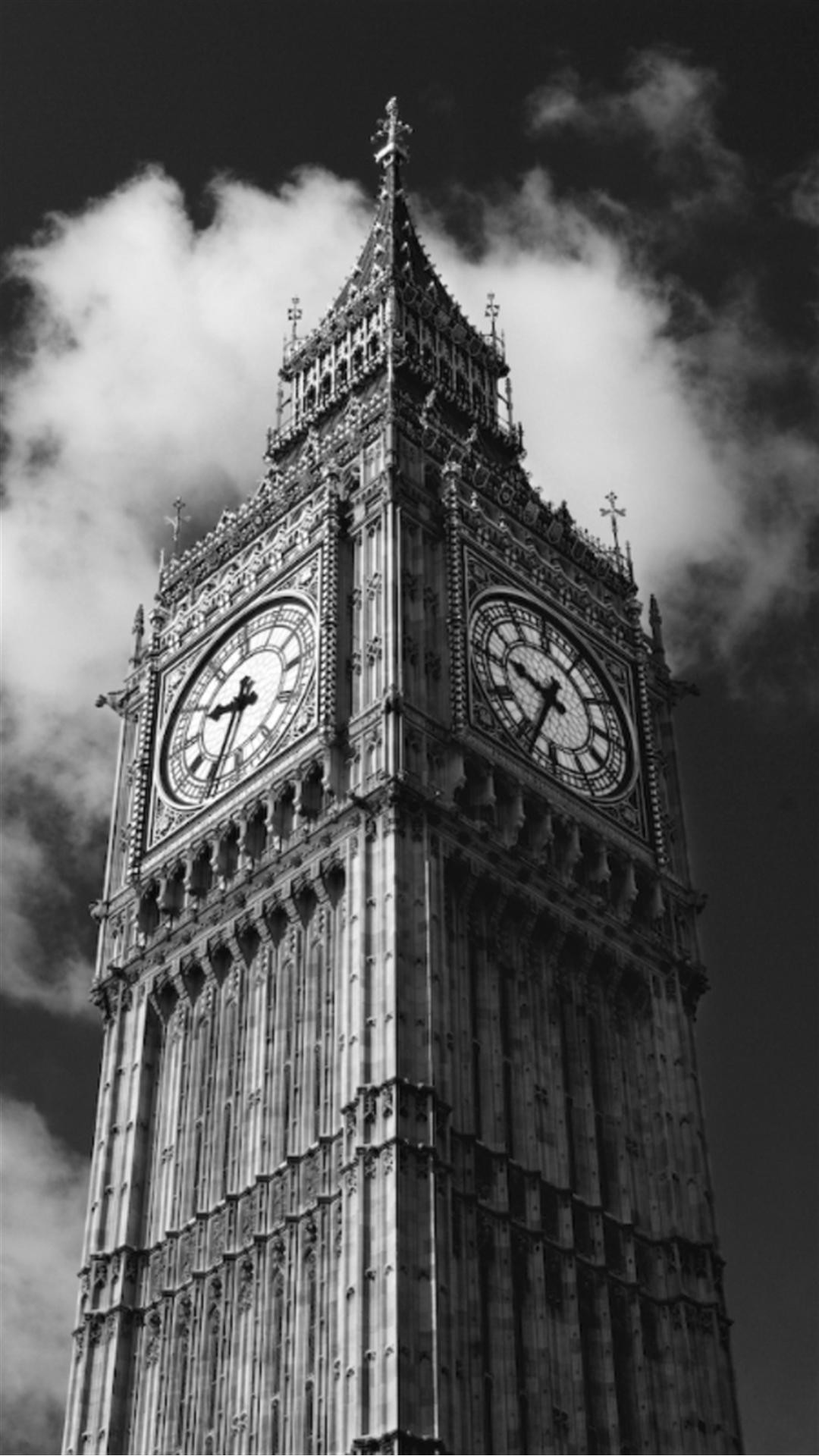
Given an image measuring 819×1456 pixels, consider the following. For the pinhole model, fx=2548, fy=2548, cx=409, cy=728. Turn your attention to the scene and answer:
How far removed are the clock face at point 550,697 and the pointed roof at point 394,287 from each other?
15.2 metres

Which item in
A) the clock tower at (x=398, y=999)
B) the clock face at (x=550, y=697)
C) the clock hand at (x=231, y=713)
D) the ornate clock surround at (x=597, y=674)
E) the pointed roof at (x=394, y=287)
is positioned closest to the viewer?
the clock tower at (x=398, y=999)

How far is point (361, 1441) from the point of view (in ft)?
157

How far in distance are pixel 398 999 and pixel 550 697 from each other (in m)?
13.3

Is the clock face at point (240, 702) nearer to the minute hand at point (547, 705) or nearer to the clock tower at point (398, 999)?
the clock tower at point (398, 999)

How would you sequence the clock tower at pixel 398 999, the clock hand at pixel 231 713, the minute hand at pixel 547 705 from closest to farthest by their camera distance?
the clock tower at pixel 398 999, the minute hand at pixel 547 705, the clock hand at pixel 231 713

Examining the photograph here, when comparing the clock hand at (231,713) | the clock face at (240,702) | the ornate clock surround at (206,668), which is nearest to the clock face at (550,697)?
the ornate clock surround at (206,668)

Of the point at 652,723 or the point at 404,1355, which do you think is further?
the point at 652,723

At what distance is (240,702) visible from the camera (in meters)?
65.8

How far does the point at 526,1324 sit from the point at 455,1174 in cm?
344

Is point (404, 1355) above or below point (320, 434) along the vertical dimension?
below

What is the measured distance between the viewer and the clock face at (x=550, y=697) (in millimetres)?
63906

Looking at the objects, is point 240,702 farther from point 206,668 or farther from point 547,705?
point 547,705

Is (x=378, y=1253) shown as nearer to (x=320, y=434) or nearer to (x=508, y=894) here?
(x=508, y=894)

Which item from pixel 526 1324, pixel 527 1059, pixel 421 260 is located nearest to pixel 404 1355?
pixel 526 1324
